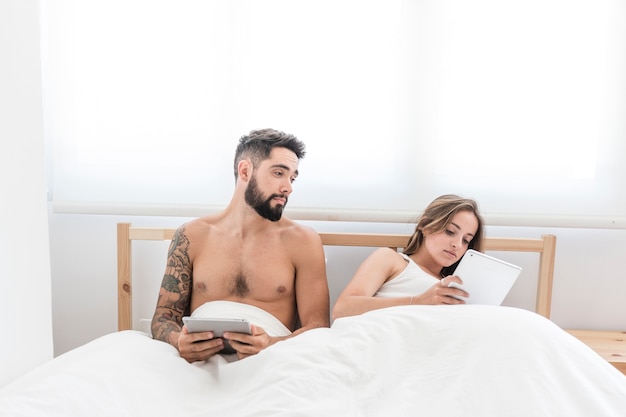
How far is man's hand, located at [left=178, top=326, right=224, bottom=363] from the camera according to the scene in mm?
1240

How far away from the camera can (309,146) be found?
173cm

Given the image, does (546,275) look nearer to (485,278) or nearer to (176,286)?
(485,278)

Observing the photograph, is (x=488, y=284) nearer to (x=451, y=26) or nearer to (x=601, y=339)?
(x=601, y=339)

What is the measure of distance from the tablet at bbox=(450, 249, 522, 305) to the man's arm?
374 millimetres

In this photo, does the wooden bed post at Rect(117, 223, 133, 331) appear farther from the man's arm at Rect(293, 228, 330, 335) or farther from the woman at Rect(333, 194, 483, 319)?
the woman at Rect(333, 194, 483, 319)

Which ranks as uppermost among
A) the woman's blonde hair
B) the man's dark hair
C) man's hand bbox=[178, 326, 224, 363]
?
the man's dark hair

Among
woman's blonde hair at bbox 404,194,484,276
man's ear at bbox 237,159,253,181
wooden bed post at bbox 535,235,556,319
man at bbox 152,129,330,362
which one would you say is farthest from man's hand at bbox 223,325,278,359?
wooden bed post at bbox 535,235,556,319

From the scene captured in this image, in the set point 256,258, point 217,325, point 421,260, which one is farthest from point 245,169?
point 421,260

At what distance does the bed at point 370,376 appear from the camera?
93 centimetres

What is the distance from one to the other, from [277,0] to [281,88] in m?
0.28

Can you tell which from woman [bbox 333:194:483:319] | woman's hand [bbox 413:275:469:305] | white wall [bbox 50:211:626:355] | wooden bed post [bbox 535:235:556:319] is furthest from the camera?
white wall [bbox 50:211:626:355]

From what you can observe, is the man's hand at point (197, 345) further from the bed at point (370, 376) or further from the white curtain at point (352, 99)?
the white curtain at point (352, 99)

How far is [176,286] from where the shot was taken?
1.49m

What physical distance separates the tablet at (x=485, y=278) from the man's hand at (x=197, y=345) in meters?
0.61
